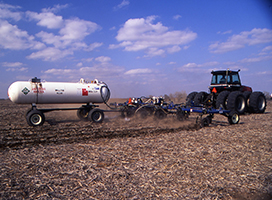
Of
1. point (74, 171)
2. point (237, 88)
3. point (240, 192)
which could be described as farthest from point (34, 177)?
point (237, 88)

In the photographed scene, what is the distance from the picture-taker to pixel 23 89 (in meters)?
9.99

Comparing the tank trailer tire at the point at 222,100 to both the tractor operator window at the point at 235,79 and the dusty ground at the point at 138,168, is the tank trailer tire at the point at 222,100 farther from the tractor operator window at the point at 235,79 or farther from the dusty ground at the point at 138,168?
the dusty ground at the point at 138,168

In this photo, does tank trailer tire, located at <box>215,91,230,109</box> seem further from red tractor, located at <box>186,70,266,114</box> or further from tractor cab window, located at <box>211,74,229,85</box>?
tractor cab window, located at <box>211,74,229,85</box>

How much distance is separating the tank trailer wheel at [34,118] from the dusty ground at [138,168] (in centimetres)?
257

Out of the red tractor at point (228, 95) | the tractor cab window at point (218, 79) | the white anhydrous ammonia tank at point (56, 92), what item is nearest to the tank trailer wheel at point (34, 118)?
the white anhydrous ammonia tank at point (56, 92)

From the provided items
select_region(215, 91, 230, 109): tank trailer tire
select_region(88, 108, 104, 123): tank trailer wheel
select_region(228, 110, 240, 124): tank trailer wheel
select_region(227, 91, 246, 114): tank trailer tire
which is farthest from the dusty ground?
select_region(215, 91, 230, 109): tank trailer tire

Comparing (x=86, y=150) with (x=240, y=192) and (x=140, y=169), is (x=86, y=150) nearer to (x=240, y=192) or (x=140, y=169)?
(x=140, y=169)

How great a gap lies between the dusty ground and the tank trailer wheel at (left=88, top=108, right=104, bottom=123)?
386 centimetres

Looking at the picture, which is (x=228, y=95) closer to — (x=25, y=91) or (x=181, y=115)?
(x=181, y=115)

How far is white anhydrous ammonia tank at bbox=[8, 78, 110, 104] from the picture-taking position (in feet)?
32.8

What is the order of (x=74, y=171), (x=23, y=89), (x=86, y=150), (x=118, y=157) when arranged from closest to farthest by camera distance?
(x=74, y=171) < (x=118, y=157) < (x=86, y=150) < (x=23, y=89)

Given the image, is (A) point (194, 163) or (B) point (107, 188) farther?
(A) point (194, 163)

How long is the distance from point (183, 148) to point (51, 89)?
771 centimetres

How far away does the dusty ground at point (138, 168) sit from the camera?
3.45 m
